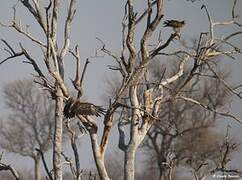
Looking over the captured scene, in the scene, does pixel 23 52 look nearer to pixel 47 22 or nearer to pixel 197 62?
pixel 47 22

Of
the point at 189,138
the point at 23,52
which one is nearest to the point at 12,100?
the point at 189,138

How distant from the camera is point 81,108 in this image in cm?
248

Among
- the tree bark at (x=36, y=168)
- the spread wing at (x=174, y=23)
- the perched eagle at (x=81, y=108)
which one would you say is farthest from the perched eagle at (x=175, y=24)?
the tree bark at (x=36, y=168)

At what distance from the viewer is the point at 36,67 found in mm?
2955

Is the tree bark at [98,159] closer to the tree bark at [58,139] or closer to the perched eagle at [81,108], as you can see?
the perched eagle at [81,108]

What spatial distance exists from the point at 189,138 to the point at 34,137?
9.53 meters

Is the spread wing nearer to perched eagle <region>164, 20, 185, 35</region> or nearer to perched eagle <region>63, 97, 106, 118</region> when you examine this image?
perched eagle <region>164, 20, 185, 35</region>

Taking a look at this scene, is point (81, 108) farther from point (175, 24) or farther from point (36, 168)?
point (36, 168)

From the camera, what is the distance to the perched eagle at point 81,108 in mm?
2486

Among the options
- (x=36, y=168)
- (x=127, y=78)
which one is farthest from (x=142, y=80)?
(x=36, y=168)

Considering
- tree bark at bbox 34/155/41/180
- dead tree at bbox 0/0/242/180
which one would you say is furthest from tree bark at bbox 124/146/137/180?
tree bark at bbox 34/155/41/180

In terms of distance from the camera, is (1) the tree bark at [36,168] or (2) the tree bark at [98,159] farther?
(1) the tree bark at [36,168]

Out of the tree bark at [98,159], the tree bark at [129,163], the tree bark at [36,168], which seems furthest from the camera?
the tree bark at [36,168]

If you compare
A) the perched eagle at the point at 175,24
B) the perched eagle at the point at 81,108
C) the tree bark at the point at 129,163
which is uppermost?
the perched eagle at the point at 175,24
